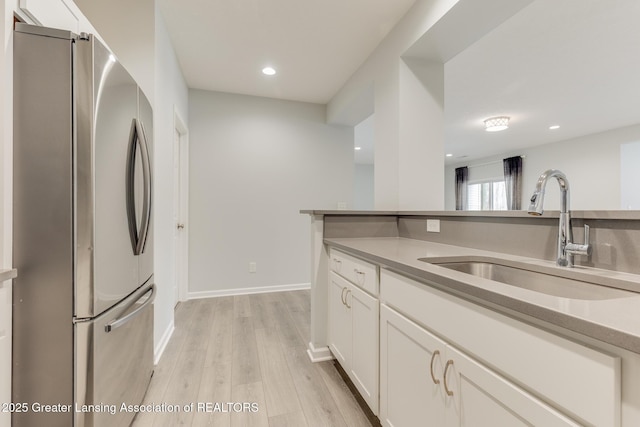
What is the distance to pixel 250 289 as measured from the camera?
143 inches

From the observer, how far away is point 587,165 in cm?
547

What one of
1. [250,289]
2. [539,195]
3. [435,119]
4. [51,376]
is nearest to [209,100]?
[250,289]

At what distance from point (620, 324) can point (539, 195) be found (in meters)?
0.64

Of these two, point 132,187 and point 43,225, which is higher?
point 132,187

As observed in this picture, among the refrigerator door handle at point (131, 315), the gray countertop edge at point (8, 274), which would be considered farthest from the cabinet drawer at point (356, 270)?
the gray countertop edge at point (8, 274)

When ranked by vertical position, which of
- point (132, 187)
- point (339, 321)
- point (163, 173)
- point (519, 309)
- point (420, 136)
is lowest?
point (339, 321)

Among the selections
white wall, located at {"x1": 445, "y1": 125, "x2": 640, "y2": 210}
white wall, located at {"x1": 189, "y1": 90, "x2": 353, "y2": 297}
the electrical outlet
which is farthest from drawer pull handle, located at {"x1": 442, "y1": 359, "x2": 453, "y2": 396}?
white wall, located at {"x1": 445, "y1": 125, "x2": 640, "y2": 210}

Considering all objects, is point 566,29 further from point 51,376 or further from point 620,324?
point 51,376

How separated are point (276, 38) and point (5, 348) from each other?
A: 2.64m

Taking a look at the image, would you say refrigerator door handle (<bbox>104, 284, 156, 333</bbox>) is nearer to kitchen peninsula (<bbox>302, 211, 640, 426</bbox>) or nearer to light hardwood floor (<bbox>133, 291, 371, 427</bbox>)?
light hardwood floor (<bbox>133, 291, 371, 427</bbox>)

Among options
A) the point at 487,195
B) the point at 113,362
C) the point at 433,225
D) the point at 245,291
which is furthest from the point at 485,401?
the point at 487,195

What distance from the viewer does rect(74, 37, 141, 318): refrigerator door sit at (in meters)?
1.02

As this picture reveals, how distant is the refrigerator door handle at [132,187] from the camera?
132cm

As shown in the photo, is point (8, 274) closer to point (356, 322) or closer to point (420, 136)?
point (356, 322)
